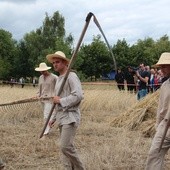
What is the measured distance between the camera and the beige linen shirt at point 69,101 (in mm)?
5914

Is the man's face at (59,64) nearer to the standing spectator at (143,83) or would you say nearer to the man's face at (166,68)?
the man's face at (166,68)

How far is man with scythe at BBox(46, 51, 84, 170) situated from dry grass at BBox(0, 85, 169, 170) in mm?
604

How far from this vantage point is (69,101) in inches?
232

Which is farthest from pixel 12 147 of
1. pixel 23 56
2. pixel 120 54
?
pixel 23 56

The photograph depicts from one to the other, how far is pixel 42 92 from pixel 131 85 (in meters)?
8.56

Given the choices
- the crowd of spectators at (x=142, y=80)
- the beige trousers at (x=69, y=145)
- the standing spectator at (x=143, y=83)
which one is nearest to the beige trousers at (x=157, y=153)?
the beige trousers at (x=69, y=145)

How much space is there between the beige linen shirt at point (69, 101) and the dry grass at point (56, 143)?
0.96 metres

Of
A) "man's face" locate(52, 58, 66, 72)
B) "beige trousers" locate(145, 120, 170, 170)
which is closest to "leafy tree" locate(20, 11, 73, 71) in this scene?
"man's face" locate(52, 58, 66, 72)

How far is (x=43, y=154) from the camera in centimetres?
791

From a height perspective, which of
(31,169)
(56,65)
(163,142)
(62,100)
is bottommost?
(31,169)

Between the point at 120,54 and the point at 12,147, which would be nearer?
the point at 12,147

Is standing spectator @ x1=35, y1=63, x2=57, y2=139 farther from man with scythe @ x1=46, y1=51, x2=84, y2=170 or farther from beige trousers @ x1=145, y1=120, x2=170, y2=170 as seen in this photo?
beige trousers @ x1=145, y1=120, x2=170, y2=170

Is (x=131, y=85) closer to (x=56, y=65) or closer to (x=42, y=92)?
(x=42, y=92)

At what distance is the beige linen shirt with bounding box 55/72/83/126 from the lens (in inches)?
233
